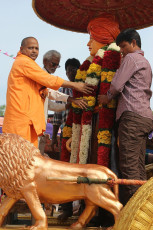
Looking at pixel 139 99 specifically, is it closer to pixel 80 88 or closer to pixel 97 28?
pixel 80 88

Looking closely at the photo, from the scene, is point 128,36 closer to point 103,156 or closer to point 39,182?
point 103,156

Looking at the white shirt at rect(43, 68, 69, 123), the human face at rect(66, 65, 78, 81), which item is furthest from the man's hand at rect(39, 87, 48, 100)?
the human face at rect(66, 65, 78, 81)

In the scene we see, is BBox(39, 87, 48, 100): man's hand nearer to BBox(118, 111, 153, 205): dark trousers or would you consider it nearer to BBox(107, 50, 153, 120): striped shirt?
BBox(107, 50, 153, 120): striped shirt

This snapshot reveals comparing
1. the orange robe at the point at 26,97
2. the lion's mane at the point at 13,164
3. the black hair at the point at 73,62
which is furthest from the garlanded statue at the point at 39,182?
the black hair at the point at 73,62

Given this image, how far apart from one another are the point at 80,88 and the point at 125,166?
2.98 ft

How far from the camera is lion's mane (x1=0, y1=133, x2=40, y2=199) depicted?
7.19ft

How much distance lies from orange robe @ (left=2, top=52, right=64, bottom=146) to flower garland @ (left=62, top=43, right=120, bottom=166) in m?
0.41

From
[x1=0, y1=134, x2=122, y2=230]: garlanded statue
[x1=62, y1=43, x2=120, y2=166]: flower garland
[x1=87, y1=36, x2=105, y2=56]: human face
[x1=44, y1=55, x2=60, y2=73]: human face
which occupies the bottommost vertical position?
[x1=0, y1=134, x2=122, y2=230]: garlanded statue

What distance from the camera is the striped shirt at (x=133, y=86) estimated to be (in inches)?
112

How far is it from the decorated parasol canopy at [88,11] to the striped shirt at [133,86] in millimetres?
850

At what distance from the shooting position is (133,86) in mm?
2883

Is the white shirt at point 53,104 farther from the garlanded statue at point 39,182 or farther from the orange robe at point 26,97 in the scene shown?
the garlanded statue at point 39,182

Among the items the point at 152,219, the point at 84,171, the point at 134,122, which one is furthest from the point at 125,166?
the point at 152,219

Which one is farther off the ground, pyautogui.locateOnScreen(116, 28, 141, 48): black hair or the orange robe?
pyautogui.locateOnScreen(116, 28, 141, 48): black hair
